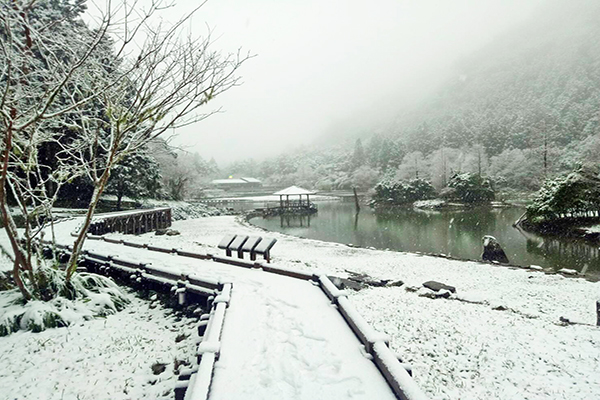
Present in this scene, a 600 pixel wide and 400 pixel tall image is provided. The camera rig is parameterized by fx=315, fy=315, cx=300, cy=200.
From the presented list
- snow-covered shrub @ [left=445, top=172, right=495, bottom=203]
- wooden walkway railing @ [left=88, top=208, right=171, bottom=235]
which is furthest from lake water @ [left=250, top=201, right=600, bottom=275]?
wooden walkway railing @ [left=88, top=208, right=171, bottom=235]

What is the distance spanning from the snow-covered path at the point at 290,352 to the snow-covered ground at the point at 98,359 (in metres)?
1.24

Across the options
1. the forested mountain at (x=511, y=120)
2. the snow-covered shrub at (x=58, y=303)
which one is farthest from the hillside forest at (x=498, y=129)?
the snow-covered shrub at (x=58, y=303)

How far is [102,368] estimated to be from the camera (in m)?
4.98

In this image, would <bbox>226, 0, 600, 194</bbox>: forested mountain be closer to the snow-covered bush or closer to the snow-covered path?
the snow-covered bush

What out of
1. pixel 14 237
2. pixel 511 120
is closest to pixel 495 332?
pixel 14 237

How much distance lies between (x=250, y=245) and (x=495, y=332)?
22.1 feet

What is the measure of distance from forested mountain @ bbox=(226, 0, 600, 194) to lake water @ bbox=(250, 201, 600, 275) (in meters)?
14.3

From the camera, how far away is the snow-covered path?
131 inches

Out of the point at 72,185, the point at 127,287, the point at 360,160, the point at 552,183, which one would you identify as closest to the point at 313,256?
the point at 127,287

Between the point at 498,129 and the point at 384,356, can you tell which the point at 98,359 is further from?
the point at 498,129

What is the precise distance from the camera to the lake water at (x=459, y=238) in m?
14.9

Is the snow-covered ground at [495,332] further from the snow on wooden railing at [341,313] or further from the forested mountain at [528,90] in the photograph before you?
the forested mountain at [528,90]

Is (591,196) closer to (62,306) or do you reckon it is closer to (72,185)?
(62,306)

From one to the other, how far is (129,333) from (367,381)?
16.1 feet
